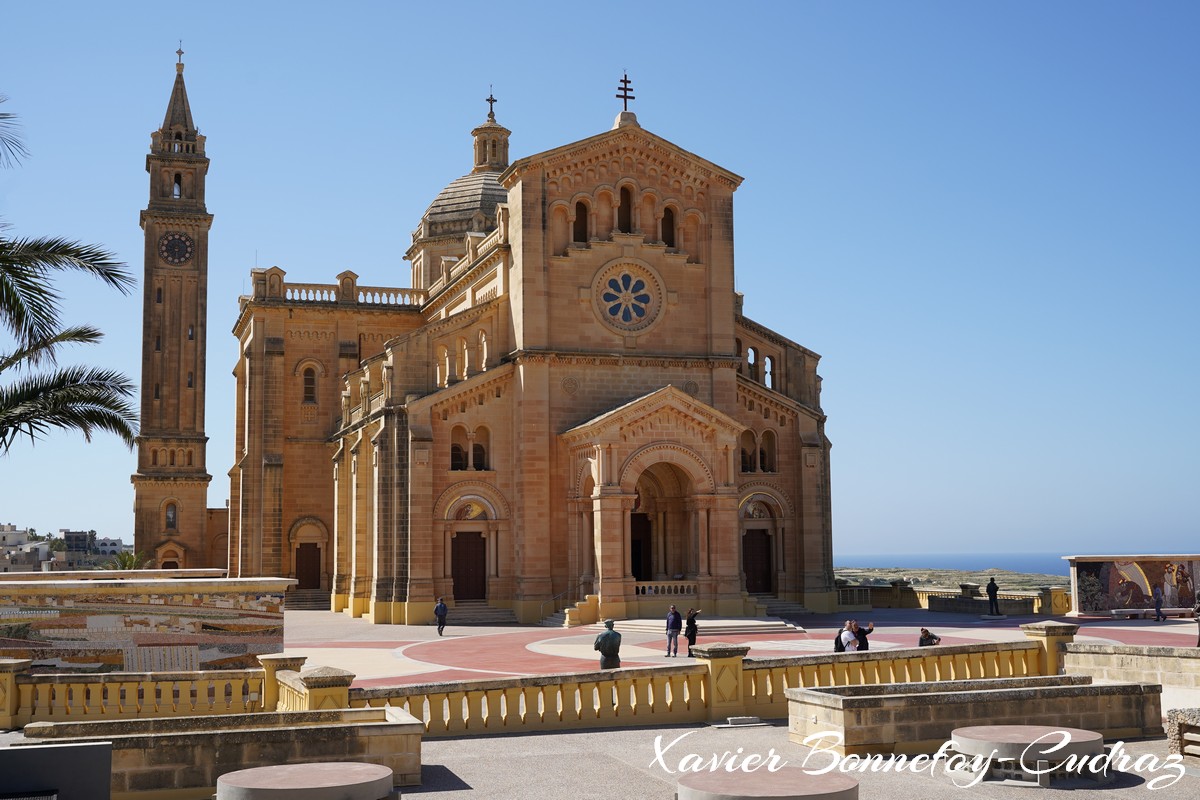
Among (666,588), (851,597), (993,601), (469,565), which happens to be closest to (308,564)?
(469,565)

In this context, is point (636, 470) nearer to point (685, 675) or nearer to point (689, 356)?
point (689, 356)

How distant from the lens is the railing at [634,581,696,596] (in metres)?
41.9

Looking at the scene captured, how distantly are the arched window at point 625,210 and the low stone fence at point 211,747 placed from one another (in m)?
32.7

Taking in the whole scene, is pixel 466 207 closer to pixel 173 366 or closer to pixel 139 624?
pixel 173 366

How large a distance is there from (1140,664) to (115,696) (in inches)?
671

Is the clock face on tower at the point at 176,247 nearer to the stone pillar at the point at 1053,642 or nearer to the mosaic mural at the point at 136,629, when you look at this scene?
the mosaic mural at the point at 136,629

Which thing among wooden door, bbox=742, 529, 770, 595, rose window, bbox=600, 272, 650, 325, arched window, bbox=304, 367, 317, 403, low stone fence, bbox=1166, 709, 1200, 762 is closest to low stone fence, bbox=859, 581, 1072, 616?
wooden door, bbox=742, 529, 770, 595

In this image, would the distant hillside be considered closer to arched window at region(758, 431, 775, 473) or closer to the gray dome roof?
arched window at region(758, 431, 775, 473)

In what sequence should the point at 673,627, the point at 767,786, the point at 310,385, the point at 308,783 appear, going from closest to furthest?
1. the point at 767,786
2. the point at 308,783
3. the point at 673,627
4. the point at 310,385

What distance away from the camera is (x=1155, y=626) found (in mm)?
39156

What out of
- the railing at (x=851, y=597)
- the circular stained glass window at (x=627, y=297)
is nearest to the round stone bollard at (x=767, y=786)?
the circular stained glass window at (x=627, y=297)

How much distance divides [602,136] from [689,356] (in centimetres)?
873

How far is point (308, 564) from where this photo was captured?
55.7m

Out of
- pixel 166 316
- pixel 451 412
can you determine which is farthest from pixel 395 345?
pixel 166 316
